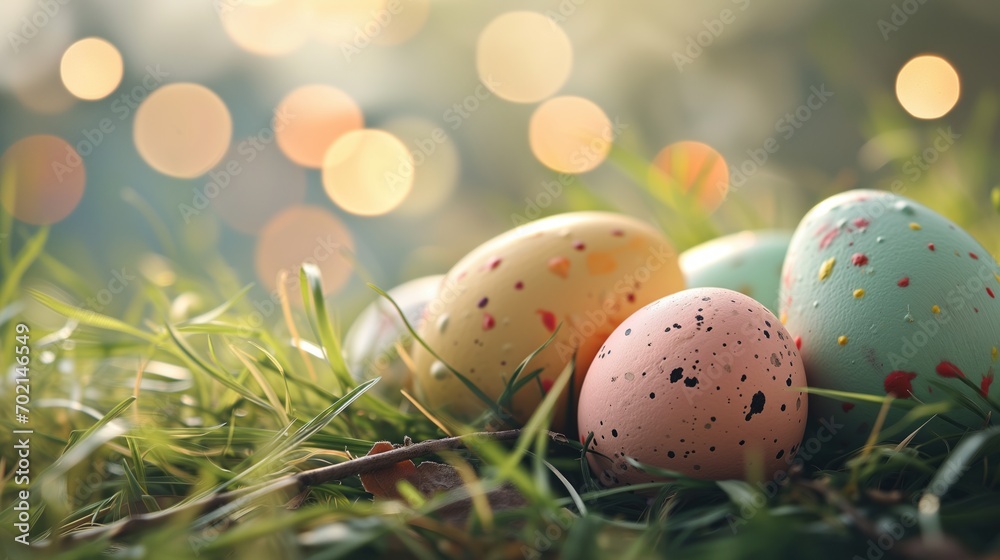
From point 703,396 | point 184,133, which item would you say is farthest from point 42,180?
point 703,396

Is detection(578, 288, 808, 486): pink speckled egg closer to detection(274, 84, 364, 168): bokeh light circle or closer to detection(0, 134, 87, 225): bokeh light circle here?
detection(0, 134, 87, 225): bokeh light circle

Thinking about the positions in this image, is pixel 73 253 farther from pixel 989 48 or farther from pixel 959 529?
pixel 989 48

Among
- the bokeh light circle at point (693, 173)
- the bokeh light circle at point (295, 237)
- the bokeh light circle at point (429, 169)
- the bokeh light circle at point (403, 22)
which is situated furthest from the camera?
the bokeh light circle at point (429, 169)

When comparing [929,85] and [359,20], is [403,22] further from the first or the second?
[929,85]

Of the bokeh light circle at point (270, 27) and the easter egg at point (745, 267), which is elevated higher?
the bokeh light circle at point (270, 27)

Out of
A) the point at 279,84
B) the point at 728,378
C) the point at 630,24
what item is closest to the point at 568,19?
the point at 630,24

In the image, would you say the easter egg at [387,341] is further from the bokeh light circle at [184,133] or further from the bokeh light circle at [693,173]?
the bokeh light circle at [184,133]

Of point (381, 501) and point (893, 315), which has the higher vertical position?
point (893, 315)

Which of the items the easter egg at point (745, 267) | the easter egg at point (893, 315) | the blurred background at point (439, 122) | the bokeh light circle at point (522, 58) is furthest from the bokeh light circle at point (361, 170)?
the easter egg at point (893, 315)
